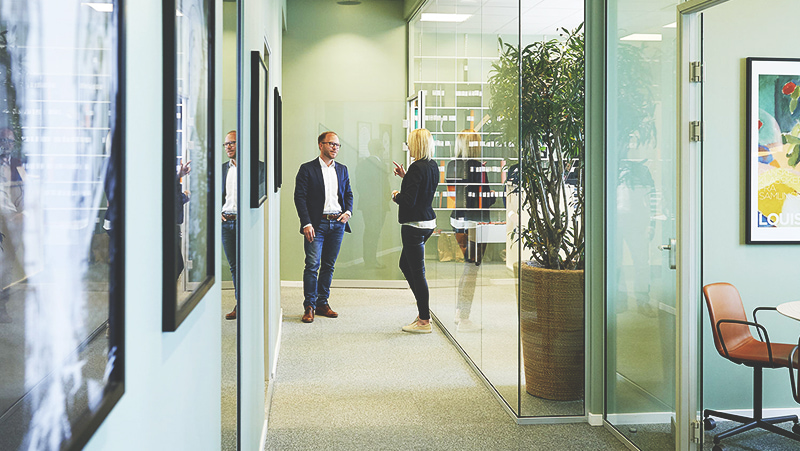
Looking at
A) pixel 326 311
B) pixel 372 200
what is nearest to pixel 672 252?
pixel 326 311

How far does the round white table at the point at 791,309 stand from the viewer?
315 centimetres

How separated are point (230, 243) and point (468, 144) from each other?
3.23 m

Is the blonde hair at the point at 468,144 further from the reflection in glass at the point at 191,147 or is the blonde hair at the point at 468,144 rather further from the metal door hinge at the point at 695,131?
the reflection in glass at the point at 191,147

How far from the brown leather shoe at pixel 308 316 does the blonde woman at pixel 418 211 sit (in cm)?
94

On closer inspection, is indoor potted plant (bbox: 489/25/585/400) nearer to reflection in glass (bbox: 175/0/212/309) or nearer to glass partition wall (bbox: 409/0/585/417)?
glass partition wall (bbox: 409/0/585/417)

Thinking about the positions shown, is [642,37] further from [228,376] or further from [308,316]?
[308,316]

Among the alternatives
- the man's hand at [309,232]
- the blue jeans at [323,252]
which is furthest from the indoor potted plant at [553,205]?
the blue jeans at [323,252]

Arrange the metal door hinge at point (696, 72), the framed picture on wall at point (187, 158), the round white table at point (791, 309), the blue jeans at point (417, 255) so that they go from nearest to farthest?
the framed picture on wall at point (187, 158) < the metal door hinge at point (696, 72) < the round white table at point (791, 309) < the blue jeans at point (417, 255)

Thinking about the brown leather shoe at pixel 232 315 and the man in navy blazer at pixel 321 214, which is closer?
the brown leather shoe at pixel 232 315

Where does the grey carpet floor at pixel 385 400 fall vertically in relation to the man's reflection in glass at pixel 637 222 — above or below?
below

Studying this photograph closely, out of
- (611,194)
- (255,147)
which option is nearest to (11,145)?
(255,147)

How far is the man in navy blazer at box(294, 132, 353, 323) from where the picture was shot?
612 centimetres

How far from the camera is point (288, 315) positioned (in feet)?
20.9

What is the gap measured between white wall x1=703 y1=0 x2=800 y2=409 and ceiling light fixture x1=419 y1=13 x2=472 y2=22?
6.23ft
